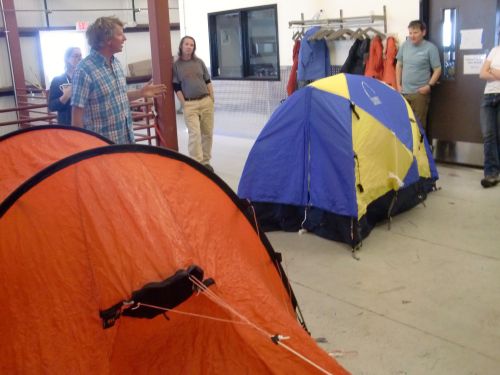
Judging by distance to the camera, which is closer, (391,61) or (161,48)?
(161,48)

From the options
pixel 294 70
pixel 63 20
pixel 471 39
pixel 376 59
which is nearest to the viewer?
pixel 471 39

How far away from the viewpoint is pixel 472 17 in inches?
210

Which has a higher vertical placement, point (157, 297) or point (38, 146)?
point (38, 146)

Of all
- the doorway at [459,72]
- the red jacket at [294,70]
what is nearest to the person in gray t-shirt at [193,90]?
the red jacket at [294,70]

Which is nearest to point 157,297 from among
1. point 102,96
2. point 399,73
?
point 102,96

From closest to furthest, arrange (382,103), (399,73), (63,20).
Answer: (382,103) < (399,73) < (63,20)

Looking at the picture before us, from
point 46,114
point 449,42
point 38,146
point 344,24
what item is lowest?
point 46,114

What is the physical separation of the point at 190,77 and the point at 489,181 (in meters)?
3.10

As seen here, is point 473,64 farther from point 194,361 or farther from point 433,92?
point 194,361

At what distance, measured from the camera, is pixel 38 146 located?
301 cm

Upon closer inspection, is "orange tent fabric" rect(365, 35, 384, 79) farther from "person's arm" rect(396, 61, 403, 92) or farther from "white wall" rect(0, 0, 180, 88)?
"white wall" rect(0, 0, 180, 88)

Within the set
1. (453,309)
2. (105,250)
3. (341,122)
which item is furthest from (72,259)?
(341,122)

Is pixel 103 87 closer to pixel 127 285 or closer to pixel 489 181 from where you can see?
pixel 127 285

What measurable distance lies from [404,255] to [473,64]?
2.78 meters
